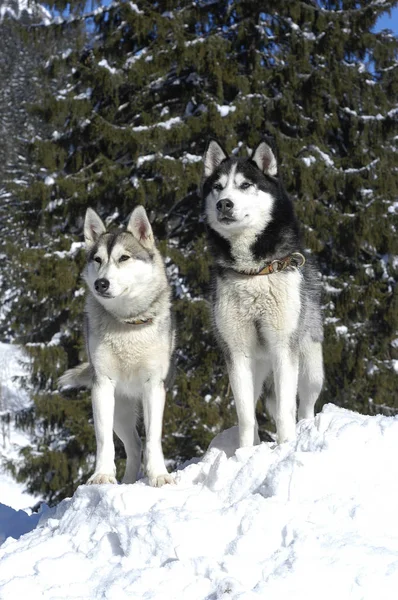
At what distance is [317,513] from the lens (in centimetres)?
391

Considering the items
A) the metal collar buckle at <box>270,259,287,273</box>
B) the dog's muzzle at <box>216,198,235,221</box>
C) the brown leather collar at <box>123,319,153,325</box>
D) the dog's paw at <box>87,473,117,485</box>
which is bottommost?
the dog's paw at <box>87,473,117,485</box>

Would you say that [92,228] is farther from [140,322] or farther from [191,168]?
[191,168]

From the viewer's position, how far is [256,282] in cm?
531

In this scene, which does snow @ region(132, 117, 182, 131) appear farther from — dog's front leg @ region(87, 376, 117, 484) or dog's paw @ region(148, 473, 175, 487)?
dog's paw @ region(148, 473, 175, 487)

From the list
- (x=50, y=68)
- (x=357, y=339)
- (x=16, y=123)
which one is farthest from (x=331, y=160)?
(x=16, y=123)

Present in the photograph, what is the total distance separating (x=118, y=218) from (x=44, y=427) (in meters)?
4.35

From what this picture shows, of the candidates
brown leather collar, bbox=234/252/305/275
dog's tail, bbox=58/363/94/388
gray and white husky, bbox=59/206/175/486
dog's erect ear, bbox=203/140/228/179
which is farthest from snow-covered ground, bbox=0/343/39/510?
dog's erect ear, bbox=203/140/228/179

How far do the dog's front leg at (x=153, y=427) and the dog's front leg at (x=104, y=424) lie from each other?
27 cm

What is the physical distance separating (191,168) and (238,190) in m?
7.69

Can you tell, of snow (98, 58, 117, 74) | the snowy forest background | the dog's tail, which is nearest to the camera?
the dog's tail

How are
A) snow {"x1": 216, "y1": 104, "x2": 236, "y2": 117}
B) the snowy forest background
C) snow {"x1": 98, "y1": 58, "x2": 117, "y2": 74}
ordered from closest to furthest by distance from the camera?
the snowy forest background < snow {"x1": 216, "y1": 104, "x2": 236, "y2": 117} < snow {"x1": 98, "y1": 58, "x2": 117, "y2": 74}

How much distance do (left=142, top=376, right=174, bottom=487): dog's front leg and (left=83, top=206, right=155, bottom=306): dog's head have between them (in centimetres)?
76

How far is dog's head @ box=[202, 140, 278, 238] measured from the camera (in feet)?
17.3

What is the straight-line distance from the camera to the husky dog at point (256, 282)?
5223mm
